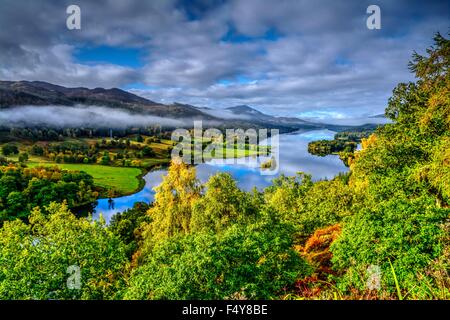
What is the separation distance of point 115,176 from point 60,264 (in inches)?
2882

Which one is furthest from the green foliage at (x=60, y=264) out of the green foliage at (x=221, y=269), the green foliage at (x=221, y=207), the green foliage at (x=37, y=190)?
the green foliage at (x=37, y=190)

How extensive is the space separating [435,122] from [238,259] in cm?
1238

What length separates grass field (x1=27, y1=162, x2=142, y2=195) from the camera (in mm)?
71312

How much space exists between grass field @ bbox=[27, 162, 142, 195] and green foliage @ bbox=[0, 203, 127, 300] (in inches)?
2250

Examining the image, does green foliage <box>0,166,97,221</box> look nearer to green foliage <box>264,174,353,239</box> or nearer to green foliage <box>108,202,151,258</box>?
green foliage <box>108,202,151,258</box>

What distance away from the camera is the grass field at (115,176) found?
234 feet

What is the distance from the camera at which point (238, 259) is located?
953 centimetres

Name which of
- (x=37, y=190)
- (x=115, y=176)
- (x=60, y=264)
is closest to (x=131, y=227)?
(x=60, y=264)

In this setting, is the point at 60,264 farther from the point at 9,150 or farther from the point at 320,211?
the point at 9,150

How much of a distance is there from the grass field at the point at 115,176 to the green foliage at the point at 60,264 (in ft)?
187

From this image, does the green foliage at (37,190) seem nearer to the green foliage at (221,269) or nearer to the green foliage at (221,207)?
the green foliage at (221,207)

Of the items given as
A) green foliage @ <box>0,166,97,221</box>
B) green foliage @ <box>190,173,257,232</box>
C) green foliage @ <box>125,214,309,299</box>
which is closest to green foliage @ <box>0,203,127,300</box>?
green foliage @ <box>125,214,309,299</box>

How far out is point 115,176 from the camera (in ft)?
265
